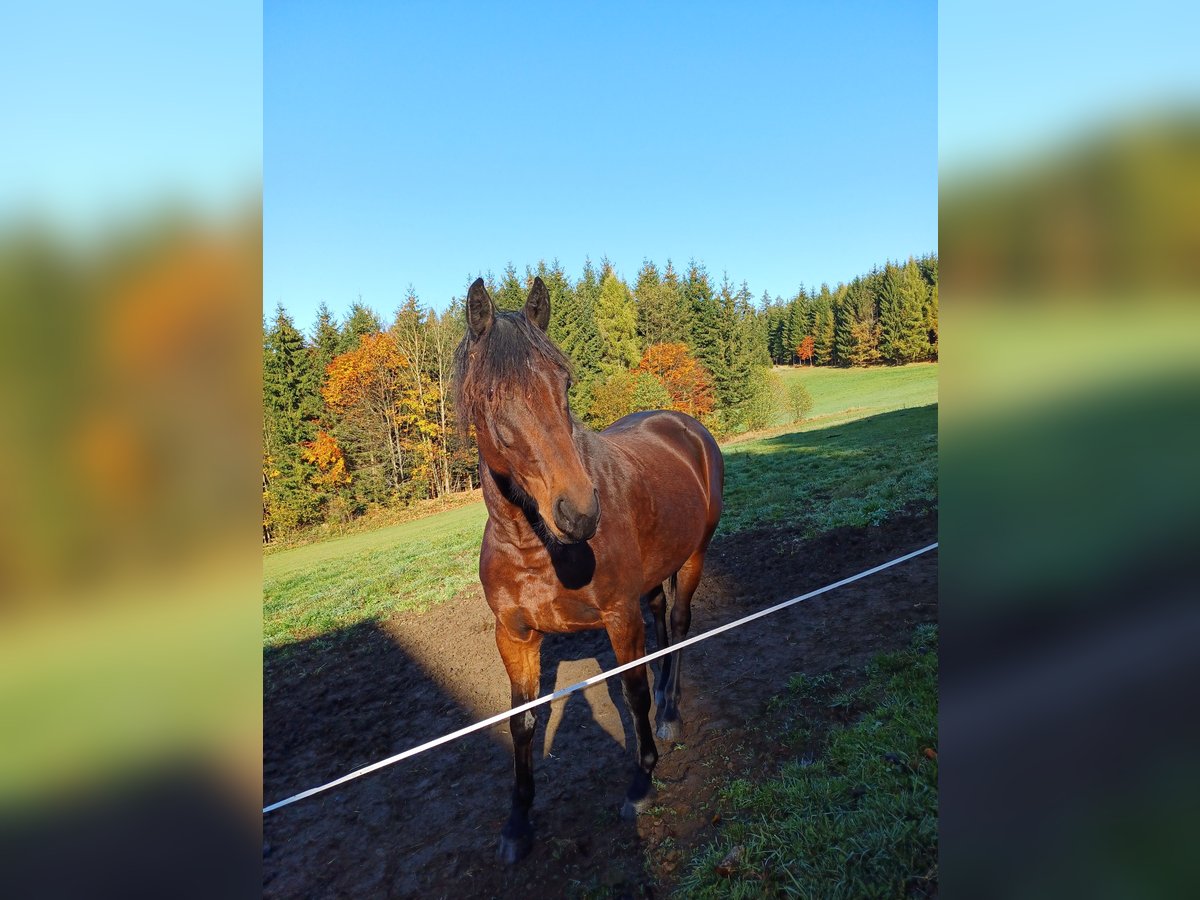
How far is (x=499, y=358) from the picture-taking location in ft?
7.71

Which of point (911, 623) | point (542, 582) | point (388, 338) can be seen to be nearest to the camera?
point (542, 582)

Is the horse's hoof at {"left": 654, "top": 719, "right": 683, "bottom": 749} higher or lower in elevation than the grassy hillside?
lower

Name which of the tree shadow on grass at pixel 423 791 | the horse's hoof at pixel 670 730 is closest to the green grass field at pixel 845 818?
the tree shadow on grass at pixel 423 791

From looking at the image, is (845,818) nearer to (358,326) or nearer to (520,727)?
(520,727)

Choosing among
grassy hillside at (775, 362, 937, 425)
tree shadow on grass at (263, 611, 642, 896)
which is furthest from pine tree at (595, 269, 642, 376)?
tree shadow on grass at (263, 611, 642, 896)

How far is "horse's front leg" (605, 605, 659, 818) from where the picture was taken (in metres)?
3.13

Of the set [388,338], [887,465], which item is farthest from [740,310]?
[887,465]

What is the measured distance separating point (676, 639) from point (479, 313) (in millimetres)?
3110

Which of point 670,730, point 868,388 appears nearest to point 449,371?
point 670,730

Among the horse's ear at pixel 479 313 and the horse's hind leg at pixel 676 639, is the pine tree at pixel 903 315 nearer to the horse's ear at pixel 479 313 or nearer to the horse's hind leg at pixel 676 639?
the horse's hind leg at pixel 676 639

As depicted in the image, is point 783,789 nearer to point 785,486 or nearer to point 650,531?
point 650,531

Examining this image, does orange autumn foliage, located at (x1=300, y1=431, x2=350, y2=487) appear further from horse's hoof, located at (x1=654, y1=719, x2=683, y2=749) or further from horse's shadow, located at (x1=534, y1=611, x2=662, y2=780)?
horse's hoof, located at (x1=654, y1=719, x2=683, y2=749)

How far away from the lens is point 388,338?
22109mm
